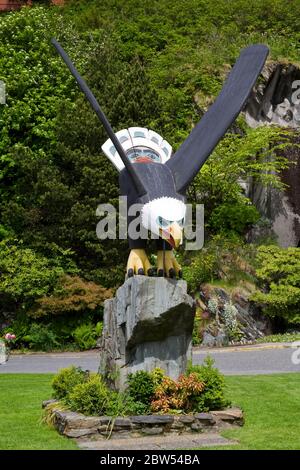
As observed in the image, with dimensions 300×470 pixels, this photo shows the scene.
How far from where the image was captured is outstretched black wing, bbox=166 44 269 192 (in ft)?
33.0

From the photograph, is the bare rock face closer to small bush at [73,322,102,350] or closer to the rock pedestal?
small bush at [73,322,102,350]

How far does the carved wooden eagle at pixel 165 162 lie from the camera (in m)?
9.40

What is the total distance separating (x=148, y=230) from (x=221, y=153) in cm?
1419

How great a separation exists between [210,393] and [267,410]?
1522 mm

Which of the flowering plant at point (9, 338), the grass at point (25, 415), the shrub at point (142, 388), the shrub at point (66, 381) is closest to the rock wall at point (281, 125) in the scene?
the flowering plant at point (9, 338)

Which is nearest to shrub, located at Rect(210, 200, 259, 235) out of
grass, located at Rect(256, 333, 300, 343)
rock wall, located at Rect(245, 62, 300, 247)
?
rock wall, located at Rect(245, 62, 300, 247)

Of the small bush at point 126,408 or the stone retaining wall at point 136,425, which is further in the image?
the small bush at point 126,408

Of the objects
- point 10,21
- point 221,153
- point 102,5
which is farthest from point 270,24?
point 10,21

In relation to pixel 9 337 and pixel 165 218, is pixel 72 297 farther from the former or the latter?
pixel 165 218

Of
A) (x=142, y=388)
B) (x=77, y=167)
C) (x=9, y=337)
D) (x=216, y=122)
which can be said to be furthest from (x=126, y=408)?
(x=77, y=167)

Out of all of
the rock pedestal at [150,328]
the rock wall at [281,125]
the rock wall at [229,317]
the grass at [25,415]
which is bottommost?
the grass at [25,415]

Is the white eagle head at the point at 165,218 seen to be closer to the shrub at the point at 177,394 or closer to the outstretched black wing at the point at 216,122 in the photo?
the outstretched black wing at the point at 216,122

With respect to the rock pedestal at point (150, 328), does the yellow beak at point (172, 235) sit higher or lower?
higher

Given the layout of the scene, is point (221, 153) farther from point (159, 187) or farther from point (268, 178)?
point (159, 187)
